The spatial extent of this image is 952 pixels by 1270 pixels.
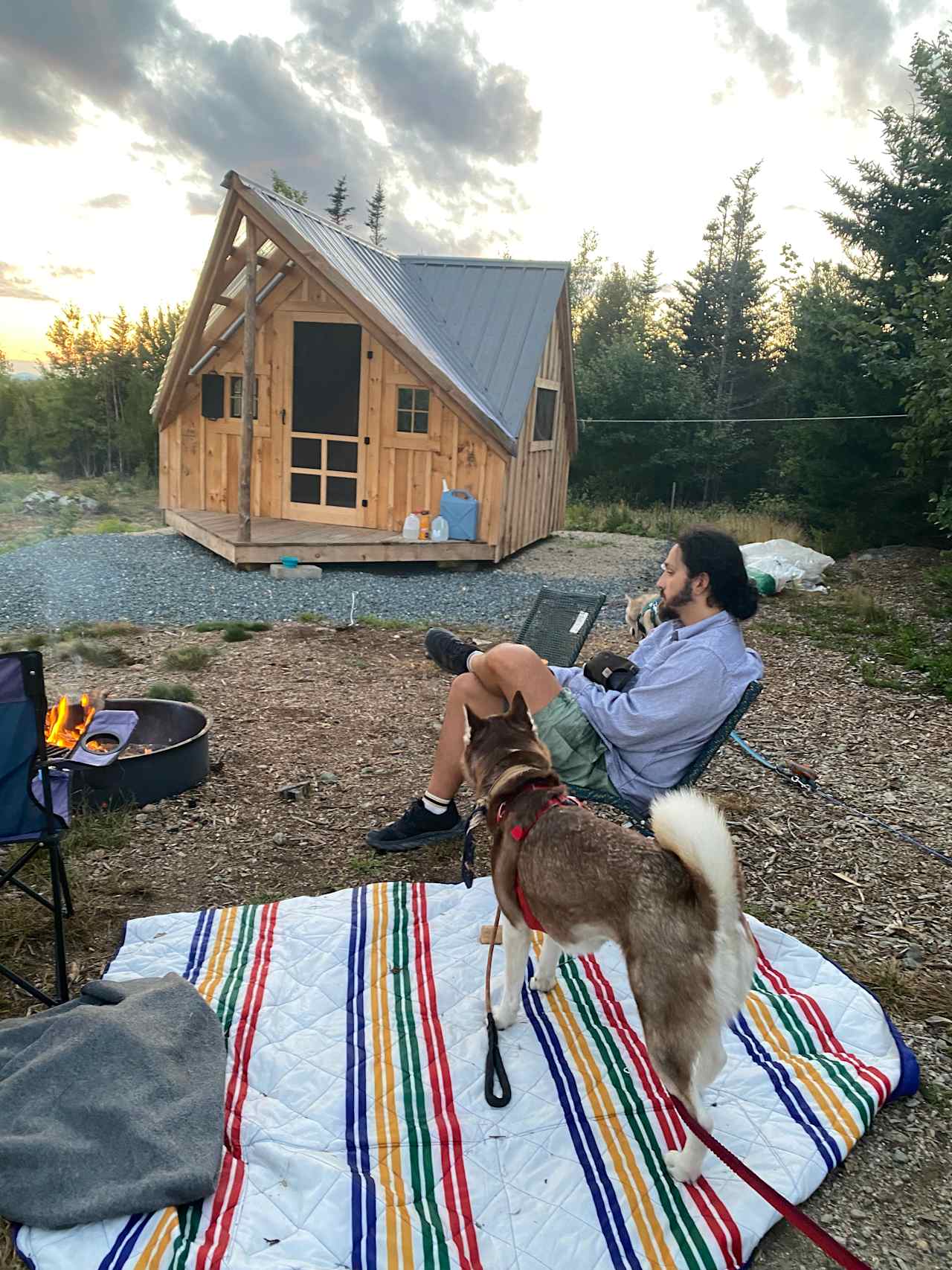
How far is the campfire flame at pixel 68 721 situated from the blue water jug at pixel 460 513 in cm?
635

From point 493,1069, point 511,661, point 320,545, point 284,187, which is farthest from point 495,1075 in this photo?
point 284,187

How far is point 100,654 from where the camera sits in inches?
231

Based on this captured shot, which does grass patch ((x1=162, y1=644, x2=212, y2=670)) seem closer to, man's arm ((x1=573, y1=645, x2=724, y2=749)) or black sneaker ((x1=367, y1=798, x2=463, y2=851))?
black sneaker ((x1=367, y1=798, x2=463, y2=851))

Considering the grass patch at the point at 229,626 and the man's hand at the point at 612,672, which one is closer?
the man's hand at the point at 612,672

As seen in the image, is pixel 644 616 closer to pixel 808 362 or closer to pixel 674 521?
pixel 808 362

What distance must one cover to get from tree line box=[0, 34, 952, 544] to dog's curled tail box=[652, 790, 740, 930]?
22.2 ft

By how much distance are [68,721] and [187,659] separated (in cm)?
217

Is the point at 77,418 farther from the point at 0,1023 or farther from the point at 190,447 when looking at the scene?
the point at 0,1023

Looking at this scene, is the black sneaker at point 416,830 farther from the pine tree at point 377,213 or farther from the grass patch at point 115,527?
the pine tree at point 377,213

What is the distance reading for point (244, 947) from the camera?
9.20ft

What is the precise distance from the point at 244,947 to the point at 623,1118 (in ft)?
4.26

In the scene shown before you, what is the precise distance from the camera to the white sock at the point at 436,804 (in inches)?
135

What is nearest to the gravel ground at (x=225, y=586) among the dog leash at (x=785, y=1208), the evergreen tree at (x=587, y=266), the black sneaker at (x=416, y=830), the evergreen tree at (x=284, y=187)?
the black sneaker at (x=416, y=830)

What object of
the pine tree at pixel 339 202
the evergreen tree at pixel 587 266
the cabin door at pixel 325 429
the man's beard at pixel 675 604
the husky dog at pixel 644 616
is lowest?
the husky dog at pixel 644 616
